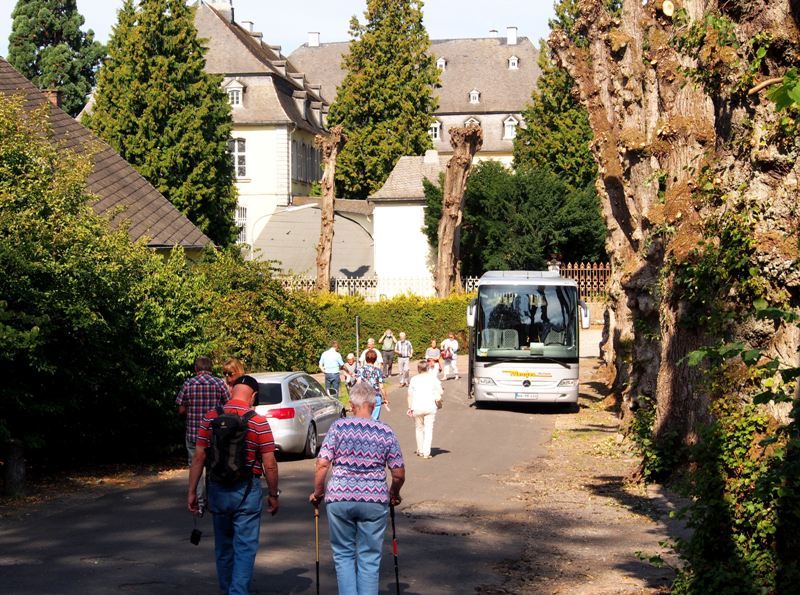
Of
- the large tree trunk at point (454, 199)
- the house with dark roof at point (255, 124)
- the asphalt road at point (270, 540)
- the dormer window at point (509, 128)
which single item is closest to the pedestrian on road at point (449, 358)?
the large tree trunk at point (454, 199)

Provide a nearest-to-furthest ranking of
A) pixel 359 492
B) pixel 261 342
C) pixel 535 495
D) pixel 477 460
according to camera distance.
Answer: pixel 359 492 < pixel 535 495 < pixel 477 460 < pixel 261 342

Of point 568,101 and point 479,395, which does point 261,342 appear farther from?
point 568,101

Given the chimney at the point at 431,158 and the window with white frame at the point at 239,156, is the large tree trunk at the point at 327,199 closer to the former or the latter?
the chimney at the point at 431,158

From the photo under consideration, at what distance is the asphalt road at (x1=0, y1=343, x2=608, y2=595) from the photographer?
10250mm

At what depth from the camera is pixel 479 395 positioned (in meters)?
28.6

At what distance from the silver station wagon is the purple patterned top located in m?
10.1

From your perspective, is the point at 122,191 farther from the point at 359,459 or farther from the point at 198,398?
the point at 359,459

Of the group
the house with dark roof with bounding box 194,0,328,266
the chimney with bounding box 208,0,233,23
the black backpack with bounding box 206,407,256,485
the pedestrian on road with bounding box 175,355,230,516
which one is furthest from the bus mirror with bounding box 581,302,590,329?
the chimney with bounding box 208,0,233,23

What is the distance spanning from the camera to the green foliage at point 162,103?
52344 millimetres

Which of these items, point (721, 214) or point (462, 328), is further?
point (462, 328)

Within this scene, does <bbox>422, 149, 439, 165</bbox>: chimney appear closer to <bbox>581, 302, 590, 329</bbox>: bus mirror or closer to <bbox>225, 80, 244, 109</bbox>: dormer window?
<bbox>225, 80, 244, 109</bbox>: dormer window

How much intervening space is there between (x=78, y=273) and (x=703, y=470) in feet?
33.1

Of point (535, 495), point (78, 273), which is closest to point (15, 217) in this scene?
point (78, 273)

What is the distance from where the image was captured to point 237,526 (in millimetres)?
8609
